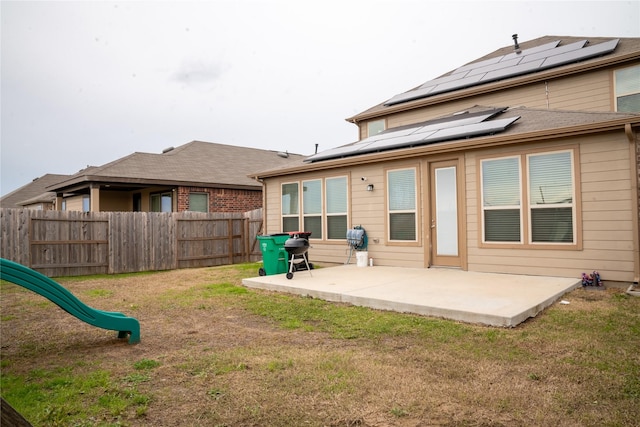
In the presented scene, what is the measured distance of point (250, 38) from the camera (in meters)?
13.7

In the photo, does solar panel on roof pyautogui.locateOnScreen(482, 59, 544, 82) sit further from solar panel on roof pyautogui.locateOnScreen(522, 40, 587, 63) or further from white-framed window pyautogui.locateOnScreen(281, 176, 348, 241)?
white-framed window pyautogui.locateOnScreen(281, 176, 348, 241)

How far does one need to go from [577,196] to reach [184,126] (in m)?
24.3

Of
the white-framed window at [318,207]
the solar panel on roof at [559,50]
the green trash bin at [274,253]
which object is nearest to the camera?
the green trash bin at [274,253]

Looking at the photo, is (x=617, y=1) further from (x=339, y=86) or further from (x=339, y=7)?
(x=339, y=86)

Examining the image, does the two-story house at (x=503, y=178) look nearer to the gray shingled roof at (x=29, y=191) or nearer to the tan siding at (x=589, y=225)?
the tan siding at (x=589, y=225)

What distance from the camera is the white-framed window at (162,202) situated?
15.4m

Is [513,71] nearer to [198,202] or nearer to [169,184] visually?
[198,202]

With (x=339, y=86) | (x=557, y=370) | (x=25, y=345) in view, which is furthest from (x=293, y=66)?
(x=557, y=370)

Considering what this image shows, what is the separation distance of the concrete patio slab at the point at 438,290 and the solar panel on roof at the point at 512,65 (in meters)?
6.53

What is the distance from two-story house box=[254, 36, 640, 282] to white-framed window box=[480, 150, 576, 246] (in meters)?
0.02

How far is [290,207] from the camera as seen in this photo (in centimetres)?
1177

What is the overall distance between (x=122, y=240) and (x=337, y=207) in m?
6.38

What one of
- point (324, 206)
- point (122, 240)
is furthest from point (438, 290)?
point (122, 240)

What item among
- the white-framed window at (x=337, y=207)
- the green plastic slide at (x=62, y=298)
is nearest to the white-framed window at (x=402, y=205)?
the white-framed window at (x=337, y=207)
